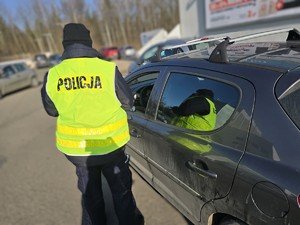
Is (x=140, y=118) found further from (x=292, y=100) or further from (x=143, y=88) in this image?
(x=292, y=100)

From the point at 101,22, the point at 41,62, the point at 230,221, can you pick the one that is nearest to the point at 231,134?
the point at 230,221

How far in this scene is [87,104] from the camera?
6.64 feet

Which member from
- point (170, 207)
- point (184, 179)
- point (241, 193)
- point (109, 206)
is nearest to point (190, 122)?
point (184, 179)

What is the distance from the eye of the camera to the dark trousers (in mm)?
2283

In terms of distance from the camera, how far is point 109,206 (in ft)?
9.99

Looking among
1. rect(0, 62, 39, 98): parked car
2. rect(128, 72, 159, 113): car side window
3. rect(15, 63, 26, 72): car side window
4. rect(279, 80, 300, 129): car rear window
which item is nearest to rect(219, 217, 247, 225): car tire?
rect(279, 80, 300, 129): car rear window

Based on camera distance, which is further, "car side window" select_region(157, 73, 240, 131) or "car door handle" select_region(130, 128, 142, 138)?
"car door handle" select_region(130, 128, 142, 138)

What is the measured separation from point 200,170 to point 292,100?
734 mm

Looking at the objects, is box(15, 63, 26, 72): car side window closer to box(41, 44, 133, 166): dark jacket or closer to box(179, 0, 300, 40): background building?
box(179, 0, 300, 40): background building

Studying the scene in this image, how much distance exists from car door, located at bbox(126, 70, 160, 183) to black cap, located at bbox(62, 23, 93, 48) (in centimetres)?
78

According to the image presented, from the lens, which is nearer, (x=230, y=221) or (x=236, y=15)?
(x=230, y=221)

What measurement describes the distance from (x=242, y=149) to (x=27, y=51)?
61871 mm

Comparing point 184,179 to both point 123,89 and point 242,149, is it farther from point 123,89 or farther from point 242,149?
point 123,89

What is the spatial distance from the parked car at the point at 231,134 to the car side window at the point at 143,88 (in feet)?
0.38
